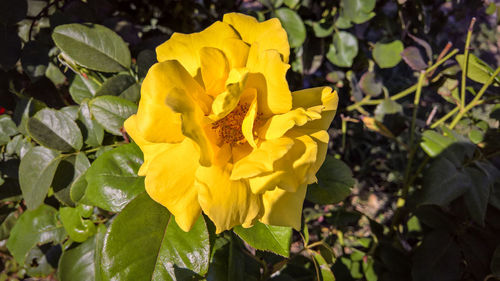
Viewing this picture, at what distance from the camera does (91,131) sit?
2.88ft

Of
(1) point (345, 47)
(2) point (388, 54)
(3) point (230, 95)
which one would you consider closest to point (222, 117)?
(3) point (230, 95)

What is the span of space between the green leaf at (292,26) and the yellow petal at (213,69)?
0.57 metres

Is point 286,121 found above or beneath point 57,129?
above

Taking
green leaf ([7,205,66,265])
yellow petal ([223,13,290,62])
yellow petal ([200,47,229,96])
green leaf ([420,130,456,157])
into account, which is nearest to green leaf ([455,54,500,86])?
green leaf ([420,130,456,157])

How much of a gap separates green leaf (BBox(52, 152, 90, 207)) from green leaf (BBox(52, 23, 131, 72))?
251 mm

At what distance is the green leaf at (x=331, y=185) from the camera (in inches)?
32.6

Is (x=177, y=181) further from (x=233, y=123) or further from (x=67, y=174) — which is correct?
(x=67, y=174)

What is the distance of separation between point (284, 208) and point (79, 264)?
2.17 feet

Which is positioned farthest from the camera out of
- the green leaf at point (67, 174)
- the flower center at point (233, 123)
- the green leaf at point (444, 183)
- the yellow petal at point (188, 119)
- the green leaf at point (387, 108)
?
the green leaf at point (387, 108)

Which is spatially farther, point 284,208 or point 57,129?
point 57,129

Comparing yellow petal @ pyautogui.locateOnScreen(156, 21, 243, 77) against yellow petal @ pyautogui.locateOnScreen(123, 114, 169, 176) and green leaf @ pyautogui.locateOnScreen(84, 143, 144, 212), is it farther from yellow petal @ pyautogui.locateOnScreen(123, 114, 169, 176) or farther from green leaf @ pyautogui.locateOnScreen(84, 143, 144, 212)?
green leaf @ pyautogui.locateOnScreen(84, 143, 144, 212)

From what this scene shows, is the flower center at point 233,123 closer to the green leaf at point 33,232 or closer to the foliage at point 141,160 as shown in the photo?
the foliage at point 141,160

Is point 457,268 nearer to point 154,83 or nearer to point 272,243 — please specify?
point 272,243

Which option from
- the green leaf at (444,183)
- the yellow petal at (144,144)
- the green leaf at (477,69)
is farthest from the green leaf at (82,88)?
the green leaf at (477,69)
